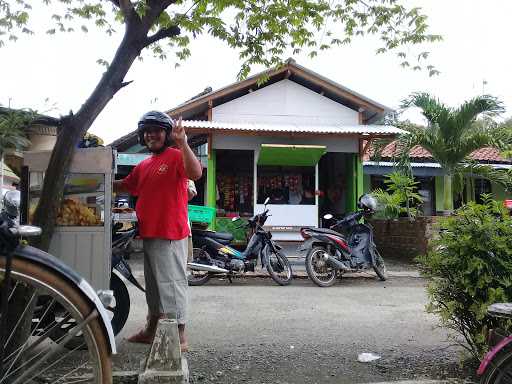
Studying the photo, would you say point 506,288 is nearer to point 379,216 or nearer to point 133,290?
point 133,290

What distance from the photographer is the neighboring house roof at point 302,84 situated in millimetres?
12898

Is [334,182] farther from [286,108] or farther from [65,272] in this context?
[65,272]

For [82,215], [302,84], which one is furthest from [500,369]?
[302,84]

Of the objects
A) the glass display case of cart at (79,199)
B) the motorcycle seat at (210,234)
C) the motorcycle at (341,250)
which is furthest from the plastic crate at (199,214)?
the glass display case of cart at (79,199)

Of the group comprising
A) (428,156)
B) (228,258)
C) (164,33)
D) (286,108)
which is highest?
(286,108)

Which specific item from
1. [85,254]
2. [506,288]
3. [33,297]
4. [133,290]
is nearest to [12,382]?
[33,297]

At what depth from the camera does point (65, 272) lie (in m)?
2.07

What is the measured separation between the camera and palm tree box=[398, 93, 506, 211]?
38.2 ft

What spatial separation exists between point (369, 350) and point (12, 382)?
3152 mm

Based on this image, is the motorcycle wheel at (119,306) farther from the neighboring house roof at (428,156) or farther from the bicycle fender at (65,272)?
the neighboring house roof at (428,156)

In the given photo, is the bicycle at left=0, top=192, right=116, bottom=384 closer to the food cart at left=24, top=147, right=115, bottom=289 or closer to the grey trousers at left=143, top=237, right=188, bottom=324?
the food cart at left=24, top=147, right=115, bottom=289

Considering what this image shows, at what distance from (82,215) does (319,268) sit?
18.9 ft

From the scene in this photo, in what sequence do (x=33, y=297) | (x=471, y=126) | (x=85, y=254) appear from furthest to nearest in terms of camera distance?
(x=471, y=126) < (x=85, y=254) < (x=33, y=297)

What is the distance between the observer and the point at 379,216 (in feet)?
47.3
